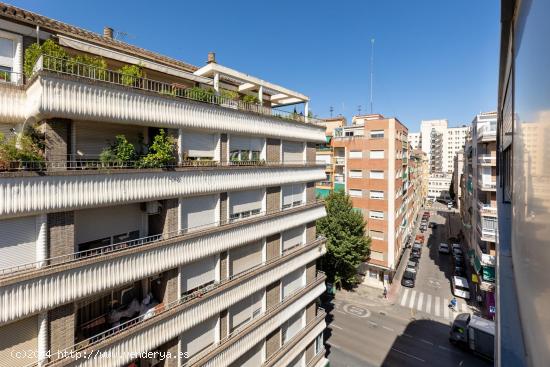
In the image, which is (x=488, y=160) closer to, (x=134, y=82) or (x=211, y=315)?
(x=211, y=315)

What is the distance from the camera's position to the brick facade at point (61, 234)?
6996 mm

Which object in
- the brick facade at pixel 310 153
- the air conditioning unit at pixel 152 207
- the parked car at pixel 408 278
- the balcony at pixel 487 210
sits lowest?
the parked car at pixel 408 278

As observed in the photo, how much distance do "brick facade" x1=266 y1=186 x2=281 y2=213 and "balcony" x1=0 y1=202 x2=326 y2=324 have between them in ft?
6.57

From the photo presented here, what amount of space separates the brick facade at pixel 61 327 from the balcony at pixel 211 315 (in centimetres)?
23

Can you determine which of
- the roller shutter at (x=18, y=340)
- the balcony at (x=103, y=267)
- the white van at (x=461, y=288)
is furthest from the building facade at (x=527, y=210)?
the white van at (x=461, y=288)

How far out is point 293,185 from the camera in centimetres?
1561

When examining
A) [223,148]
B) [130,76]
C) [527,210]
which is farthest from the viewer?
[223,148]

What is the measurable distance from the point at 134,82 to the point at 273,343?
1308cm

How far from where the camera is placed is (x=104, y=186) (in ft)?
25.7

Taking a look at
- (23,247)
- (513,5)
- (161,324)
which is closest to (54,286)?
(23,247)

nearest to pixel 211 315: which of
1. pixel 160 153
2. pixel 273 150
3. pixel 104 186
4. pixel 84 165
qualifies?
pixel 104 186

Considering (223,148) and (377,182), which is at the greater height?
(223,148)

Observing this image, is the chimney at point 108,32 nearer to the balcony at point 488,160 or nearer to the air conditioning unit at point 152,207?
the air conditioning unit at point 152,207

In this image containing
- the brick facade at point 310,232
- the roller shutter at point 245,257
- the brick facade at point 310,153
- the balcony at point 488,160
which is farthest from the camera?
the balcony at point 488,160
